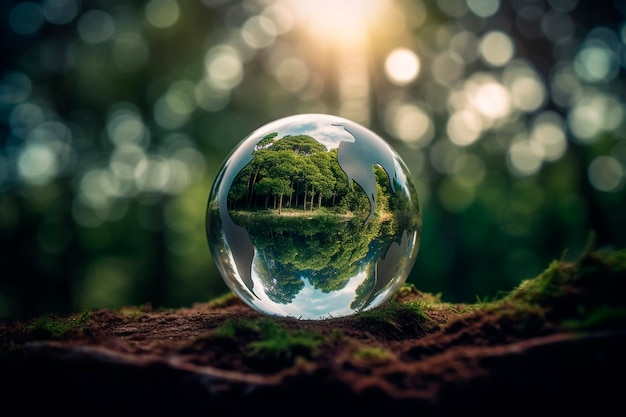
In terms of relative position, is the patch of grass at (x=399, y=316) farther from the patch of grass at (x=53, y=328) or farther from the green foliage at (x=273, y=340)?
the patch of grass at (x=53, y=328)

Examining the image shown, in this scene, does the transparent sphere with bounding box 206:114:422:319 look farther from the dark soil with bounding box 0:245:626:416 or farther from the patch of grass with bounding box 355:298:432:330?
the dark soil with bounding box 0:245:626:416

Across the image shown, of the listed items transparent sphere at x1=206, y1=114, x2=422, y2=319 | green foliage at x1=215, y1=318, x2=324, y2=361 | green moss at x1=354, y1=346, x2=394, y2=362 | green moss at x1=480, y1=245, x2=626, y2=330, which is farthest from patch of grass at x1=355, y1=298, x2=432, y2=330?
green moss at x1=354, y1=346, x2=394, y2=362

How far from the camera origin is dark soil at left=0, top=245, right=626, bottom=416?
2.86 metres

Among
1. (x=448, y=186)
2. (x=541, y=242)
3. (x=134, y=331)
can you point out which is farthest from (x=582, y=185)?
(x=134, y=331)

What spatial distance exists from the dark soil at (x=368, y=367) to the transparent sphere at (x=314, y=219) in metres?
0.55

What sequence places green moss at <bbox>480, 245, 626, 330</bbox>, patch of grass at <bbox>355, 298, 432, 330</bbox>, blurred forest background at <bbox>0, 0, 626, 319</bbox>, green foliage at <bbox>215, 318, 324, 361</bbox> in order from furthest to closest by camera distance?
blurred forest background at <bbox>0, 0, 626, 319</bbox> < patch of grass at <bbox>355, 298, 432, 330</bbox> < green foliage at <bbox>215, 318, 324, 361</bbox> < green moss at <bbox>480, 245, 626, 330</bbox>

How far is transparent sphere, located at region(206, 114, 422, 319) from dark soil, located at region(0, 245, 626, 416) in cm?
55

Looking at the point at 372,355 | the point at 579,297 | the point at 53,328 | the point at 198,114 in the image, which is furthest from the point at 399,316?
the point at 198,114

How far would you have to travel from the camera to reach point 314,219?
4.51 m

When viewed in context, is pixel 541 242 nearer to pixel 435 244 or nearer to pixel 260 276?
pixel 435 244

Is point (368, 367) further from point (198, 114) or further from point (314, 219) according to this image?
point (198, 114)

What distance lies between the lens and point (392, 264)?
16.2ft

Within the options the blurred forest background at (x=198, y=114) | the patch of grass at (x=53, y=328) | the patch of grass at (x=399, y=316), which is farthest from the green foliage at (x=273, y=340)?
the blurred forest background at (x=198, y=114)

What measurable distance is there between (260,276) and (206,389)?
Result: 176cm
